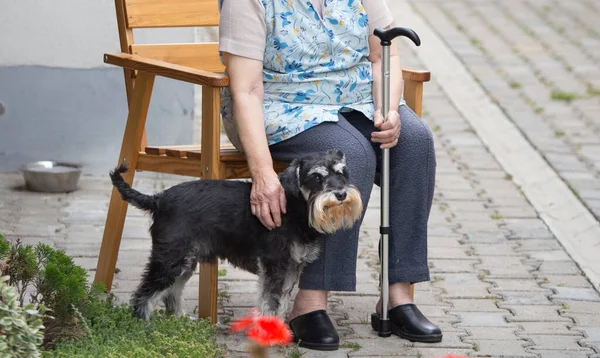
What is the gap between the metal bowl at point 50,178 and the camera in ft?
19.2

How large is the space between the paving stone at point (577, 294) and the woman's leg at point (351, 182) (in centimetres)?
117

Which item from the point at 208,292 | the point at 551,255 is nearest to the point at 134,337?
the point at 208,292

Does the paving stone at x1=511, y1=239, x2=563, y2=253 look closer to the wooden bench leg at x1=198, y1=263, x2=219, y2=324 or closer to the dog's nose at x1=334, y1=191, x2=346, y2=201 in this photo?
the wooden bench leg at x1=198, y1=263, x2=219, y2=324

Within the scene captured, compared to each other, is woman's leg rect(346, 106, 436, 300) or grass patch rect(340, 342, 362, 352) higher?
woman's leg rect(346, 106, 436, 300)

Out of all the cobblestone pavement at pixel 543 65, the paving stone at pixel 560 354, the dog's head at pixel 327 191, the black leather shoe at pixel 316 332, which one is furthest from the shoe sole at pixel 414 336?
the cobblestone pavement at pixel 543 65

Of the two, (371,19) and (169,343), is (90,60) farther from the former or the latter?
(169,343)

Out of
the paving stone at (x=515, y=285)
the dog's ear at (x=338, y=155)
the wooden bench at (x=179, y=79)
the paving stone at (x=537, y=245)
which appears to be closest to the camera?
the dog's ear at (x=338, y=155)

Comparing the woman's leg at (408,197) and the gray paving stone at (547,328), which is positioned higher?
the woman's leg at (408,197)

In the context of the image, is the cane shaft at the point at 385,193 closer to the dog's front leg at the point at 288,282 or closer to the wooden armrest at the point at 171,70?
the dog's front leg at the point at 288,282

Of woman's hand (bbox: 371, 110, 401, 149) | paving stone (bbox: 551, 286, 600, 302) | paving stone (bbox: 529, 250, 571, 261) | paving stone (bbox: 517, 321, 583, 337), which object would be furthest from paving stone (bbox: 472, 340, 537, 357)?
paving stone (bbox: 529, 250, 571, 261)

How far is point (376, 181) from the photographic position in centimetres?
412

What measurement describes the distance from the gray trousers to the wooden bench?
9.4 inches

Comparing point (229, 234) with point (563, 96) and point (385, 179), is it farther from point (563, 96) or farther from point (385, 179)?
point (563, 96)

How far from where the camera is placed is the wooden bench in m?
3.87
